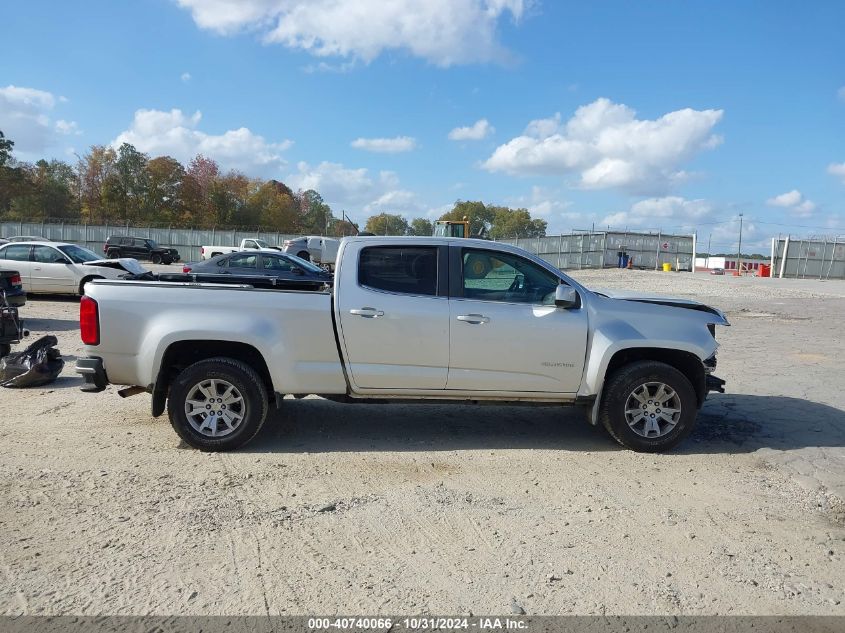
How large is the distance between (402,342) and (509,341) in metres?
0.91

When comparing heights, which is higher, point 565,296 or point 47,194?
point 47,194

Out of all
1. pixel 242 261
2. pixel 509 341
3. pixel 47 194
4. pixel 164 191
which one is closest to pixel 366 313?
pixel 509 341

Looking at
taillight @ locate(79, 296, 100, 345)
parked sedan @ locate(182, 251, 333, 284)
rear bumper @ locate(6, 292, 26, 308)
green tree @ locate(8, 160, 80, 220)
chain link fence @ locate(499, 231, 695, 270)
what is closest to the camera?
taillight @ locate(79, 296, 100, 345)

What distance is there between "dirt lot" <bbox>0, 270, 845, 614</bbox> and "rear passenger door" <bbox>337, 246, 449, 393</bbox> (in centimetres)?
67

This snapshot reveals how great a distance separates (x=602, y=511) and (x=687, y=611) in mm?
1144

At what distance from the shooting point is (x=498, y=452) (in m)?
5.39

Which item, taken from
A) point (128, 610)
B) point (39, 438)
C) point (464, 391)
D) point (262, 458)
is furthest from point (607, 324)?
point (39, 438)

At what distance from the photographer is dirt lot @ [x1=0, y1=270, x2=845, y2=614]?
3195mm

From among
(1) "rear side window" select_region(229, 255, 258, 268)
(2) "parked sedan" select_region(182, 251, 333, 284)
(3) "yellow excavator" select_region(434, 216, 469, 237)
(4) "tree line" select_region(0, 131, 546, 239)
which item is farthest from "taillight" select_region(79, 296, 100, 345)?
(4) "tree line" select_region(0, 131, 546, 239)

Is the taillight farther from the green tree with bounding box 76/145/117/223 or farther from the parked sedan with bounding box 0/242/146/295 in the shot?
the green tree with bounding box 76/145/117/223

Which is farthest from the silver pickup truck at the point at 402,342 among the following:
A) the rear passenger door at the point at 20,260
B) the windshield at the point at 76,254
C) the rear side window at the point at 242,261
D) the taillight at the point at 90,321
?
the rear side window at the point at 242,261

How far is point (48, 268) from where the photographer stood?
15.3 meters

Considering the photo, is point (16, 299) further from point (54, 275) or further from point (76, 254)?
point (76, 254)

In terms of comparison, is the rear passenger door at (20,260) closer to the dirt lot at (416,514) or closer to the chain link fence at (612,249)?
the dirt lot at (416,514)
